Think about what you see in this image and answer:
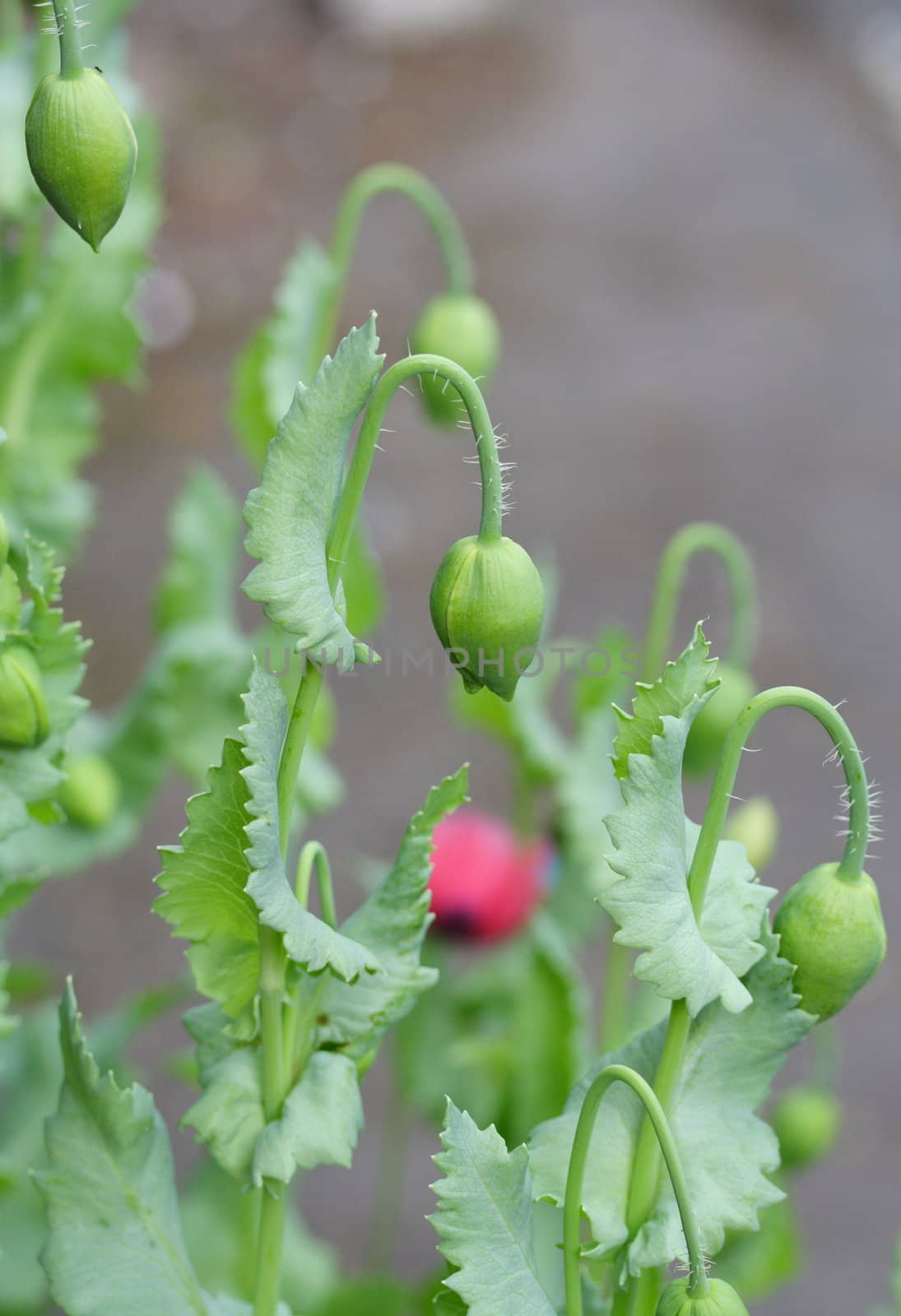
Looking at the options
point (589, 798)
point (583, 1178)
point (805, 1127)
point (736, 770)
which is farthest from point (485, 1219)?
point (805, 1127)

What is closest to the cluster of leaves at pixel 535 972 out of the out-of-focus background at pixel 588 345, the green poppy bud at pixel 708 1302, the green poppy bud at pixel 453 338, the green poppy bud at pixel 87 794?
the green poppy bud at pixel 453 338

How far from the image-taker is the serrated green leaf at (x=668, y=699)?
41 centimetres

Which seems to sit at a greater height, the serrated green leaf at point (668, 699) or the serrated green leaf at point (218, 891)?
the serrated green leaf at point (668, 699)

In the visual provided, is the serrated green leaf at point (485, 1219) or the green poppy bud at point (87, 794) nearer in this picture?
the serrated green leaf at point (485, 1219)

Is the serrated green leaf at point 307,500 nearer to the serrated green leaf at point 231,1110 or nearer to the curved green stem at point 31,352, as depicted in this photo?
the serrated green leaf at point 231,1110

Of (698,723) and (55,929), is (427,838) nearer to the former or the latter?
(698,723)

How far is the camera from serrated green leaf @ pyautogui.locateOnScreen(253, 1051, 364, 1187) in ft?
1.45

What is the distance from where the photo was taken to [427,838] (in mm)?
467

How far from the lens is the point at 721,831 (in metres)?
0.43

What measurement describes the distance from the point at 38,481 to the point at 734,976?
1.82 ft

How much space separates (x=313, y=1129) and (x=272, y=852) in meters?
0.09

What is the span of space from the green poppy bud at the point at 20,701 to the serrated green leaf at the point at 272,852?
0.11 meters

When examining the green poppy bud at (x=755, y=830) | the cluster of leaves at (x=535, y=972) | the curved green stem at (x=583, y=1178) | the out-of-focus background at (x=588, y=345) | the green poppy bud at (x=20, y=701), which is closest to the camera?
the curved green stem at (x=583, y=1178)

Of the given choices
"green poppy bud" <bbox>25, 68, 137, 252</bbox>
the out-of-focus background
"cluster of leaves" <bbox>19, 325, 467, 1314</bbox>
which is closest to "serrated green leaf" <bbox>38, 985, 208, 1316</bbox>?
"cluster of leaves" <bbox>19, 325, 467, 1314</bbox>
